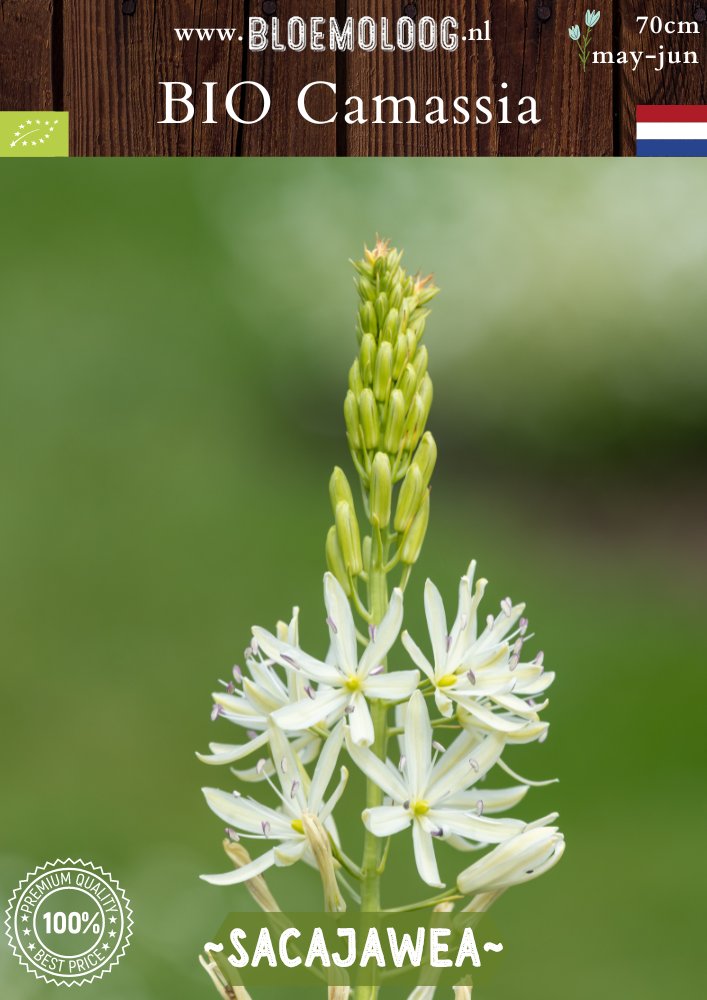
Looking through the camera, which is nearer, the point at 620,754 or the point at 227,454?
the point at 620,754

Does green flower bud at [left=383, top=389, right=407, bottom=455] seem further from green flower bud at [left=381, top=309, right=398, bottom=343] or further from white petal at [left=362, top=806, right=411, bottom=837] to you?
white petal at [left=362, top=806, right=411, bottom=837]

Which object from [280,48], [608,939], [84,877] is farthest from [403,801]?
[280,48]

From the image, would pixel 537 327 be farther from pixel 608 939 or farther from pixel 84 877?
pixel 84 877

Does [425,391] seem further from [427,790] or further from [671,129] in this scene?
[671,129]

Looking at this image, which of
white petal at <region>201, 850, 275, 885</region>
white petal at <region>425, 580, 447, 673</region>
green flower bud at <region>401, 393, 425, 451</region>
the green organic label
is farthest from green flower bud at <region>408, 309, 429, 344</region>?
the green organic label

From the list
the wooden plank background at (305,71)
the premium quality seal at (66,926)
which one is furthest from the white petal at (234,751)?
the wooden plank background at (305,71)

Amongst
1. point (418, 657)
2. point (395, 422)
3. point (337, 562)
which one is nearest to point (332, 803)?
point (418, 657)
